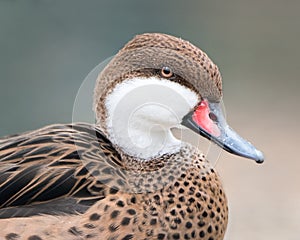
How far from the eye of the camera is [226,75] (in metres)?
2.99

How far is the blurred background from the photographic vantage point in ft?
8.19

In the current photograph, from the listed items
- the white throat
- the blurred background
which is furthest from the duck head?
the blurred background

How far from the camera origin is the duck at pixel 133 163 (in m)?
1.20

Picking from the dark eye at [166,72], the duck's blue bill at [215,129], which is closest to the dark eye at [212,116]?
the duck's blue bill at [215,129]

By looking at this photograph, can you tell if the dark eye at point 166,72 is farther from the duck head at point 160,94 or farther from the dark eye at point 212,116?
the dark eye at point 212,116

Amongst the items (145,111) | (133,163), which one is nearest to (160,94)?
(145,111)

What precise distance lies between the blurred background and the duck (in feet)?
3.55

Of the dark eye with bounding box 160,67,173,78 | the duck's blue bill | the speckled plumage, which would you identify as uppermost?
the dark eye with bounding box 160,67,173,78

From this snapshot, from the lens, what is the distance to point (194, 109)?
4.12 ft

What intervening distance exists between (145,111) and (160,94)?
42 mm

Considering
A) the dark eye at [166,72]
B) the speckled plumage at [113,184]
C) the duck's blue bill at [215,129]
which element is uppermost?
the dark eye at [166,72]

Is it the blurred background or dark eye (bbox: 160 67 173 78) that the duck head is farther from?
the blurred background

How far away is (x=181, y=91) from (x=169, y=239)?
27 cm

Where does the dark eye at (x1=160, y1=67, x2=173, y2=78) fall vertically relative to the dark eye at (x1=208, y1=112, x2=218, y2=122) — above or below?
above
